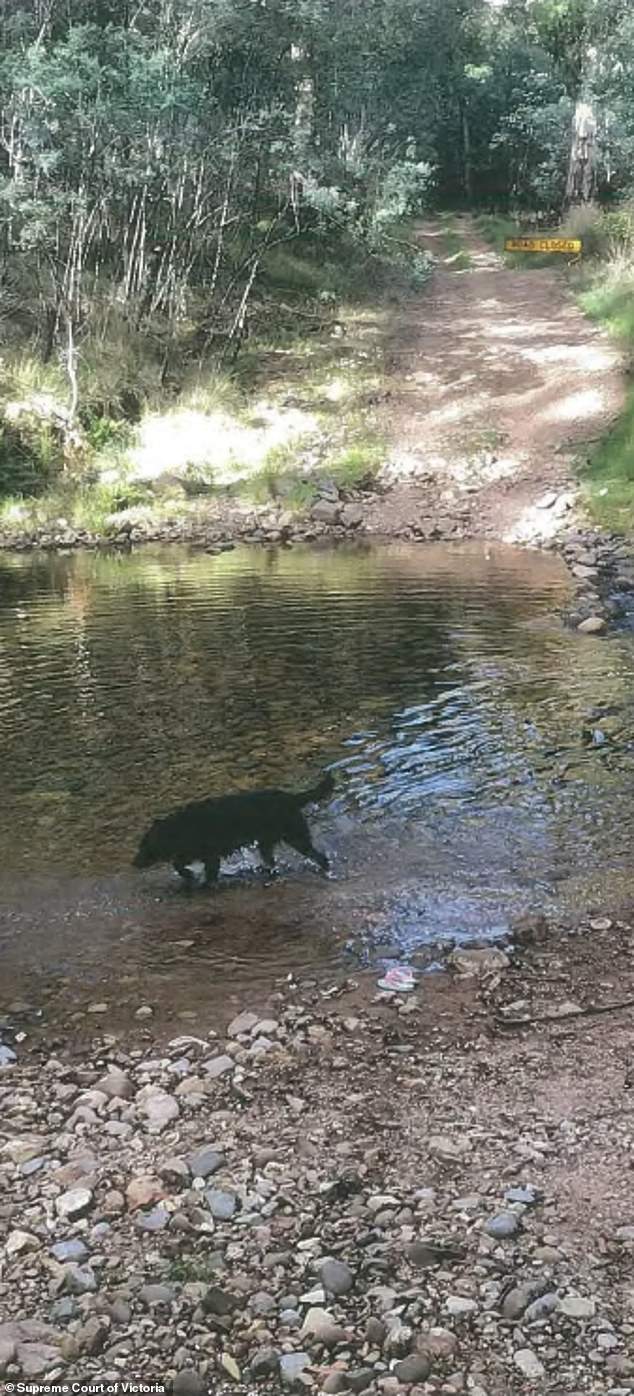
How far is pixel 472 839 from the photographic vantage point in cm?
789

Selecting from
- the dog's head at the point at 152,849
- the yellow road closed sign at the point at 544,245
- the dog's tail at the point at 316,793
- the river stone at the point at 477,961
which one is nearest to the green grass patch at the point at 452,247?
the yellow road closed sign at the point at 544,245

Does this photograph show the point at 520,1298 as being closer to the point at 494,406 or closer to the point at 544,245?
the point at 494,406

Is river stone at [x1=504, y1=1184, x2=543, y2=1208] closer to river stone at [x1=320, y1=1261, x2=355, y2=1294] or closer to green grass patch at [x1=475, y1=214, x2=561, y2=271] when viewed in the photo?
river stone at [x1=320, y1=1261, x2=355, y2=1294]

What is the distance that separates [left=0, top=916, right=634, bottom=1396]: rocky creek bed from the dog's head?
1.73 metres

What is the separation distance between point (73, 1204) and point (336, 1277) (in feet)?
3.51

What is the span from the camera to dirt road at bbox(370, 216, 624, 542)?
68.3 ft

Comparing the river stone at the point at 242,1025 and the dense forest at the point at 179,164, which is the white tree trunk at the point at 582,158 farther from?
the river stone at the point at 242,1025

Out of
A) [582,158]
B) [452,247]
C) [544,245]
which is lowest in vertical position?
[544,245]

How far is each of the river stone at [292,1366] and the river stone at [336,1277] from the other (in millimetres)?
268

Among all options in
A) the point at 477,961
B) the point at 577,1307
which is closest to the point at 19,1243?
the point at 577,1307

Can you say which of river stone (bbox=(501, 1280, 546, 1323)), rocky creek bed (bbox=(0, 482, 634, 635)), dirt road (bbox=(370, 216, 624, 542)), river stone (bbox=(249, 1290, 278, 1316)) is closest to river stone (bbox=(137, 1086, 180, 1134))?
river stone (bbox=(249, 1290, 278, 1316))

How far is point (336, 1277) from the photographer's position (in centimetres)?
366

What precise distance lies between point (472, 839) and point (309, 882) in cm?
123

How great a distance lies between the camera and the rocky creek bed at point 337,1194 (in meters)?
3.39
